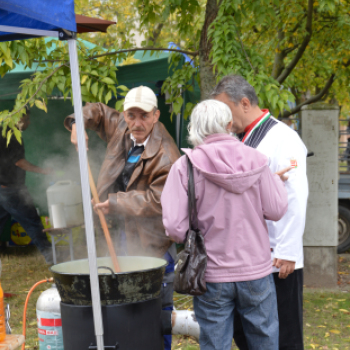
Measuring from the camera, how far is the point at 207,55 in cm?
467

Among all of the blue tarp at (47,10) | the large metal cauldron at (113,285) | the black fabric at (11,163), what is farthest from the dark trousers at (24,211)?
the blue tarp at (47,10)

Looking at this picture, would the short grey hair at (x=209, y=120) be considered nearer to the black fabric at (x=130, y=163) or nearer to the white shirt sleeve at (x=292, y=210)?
the white shirt sleeve at (x=292, y=210)

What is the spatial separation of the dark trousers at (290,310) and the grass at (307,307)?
145 centimetres

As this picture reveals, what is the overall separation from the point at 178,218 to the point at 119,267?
0.81 m

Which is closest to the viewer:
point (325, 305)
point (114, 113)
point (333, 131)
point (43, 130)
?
point (114, 113)

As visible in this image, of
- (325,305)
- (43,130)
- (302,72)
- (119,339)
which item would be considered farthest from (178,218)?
(302,72)

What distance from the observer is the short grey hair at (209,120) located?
7.60ft

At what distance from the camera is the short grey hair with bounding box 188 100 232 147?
7.60ft

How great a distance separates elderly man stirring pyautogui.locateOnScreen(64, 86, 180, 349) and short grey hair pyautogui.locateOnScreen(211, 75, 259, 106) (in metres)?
0.53

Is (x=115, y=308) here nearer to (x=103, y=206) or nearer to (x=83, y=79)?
(x=103, y=206)

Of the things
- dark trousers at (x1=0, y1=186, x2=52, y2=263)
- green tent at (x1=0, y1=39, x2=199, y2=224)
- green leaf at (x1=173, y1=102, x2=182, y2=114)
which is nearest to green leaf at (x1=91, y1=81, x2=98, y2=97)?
green leaf at (x1=173, y1=102, x2=182, y2=114)

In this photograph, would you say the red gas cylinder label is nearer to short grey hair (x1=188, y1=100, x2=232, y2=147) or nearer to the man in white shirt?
the man in white shirt

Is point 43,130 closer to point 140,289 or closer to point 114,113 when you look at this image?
point 114,113

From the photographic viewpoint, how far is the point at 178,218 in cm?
229
